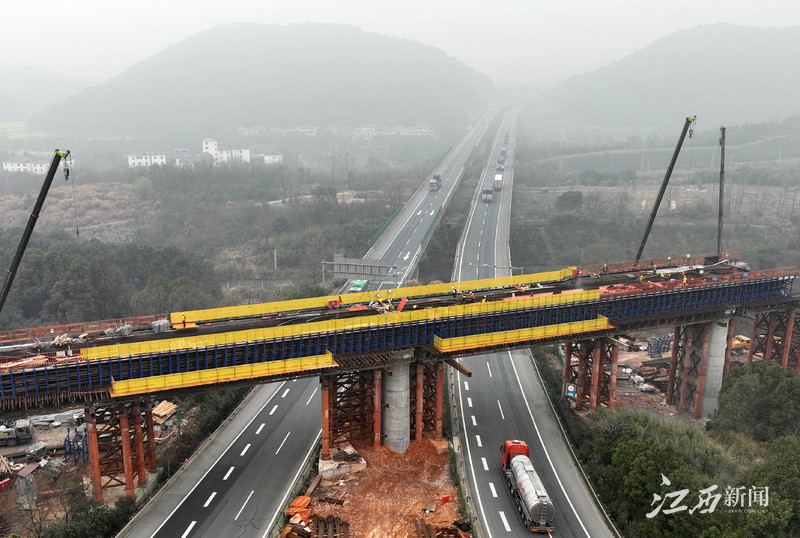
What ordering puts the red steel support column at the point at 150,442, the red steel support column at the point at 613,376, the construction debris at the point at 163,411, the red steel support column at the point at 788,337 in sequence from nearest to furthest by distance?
the red steel support column at the point at 150,442
the construction debris at the point at 163,411
the red steel support column at the point at 613,376
the red steel support column at the point at 788,337

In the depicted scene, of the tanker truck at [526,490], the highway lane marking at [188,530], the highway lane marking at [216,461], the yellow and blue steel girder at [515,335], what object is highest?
the yellow and blue steel girder at [515,335]

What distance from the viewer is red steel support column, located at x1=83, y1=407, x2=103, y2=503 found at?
40625mm

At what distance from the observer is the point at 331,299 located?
57.8 m

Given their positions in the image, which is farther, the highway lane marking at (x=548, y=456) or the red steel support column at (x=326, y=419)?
the red steel support column at (x=326, y=419)

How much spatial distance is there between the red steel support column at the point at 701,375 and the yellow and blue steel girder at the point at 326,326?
17862 mm

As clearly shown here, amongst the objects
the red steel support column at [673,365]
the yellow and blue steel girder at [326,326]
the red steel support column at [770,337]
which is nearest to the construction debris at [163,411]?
the yellow and blue steel girder at [326,326]

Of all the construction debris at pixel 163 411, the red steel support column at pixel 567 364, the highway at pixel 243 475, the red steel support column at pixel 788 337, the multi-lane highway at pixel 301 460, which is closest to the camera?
the highway at pixel 243 475

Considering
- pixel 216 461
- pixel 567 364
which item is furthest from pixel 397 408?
pixel 567 364

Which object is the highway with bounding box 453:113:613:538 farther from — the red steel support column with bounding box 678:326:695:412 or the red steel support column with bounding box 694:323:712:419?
the red steel support column with bounding box 694:323:712:419

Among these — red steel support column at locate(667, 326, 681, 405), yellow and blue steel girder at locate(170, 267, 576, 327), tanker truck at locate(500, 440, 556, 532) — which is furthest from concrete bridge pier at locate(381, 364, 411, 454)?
red steel support column at locate(667, 326, 681, 405)

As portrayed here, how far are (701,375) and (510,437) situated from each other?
2881 cm

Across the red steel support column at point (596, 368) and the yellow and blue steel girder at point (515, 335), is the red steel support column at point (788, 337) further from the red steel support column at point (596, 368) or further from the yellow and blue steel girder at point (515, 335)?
the yellow and blue steel girder at point (515, 335)

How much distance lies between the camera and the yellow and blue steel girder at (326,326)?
42.0m

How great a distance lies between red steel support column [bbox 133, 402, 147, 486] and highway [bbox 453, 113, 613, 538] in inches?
1033
